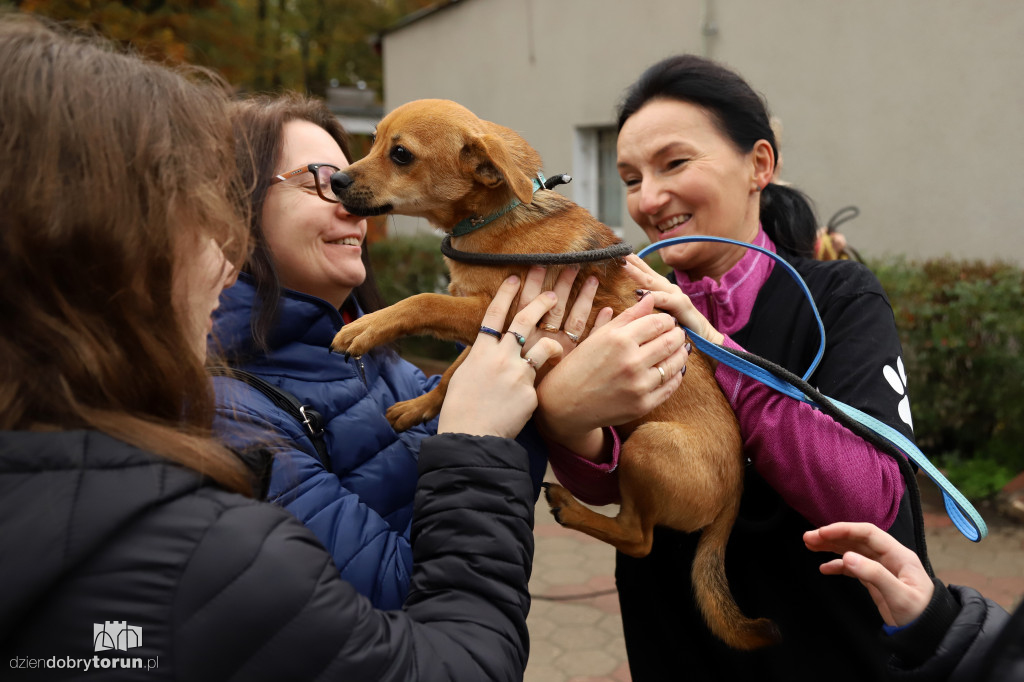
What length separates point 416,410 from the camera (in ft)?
6.68

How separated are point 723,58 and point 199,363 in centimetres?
914

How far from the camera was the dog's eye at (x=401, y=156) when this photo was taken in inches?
95.7

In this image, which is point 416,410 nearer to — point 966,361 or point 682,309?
point 682,309

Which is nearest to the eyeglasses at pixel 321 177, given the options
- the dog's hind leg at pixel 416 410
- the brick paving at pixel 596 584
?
the dog's hind leg at pixel 416 410

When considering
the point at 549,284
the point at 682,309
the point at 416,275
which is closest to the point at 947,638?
the point at 682,309

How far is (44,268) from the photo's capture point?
0.97 metres

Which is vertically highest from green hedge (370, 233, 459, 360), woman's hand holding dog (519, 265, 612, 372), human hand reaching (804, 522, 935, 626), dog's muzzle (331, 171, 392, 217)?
dog's muzzle (331, 171, 392, 217)

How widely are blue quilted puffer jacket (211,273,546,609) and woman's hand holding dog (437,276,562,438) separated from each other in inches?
8.9

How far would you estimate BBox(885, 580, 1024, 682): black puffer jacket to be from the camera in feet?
4.29

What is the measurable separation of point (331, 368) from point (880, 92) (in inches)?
299

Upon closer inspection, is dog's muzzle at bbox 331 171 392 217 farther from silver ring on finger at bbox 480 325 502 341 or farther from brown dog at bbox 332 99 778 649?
silver ring on finger at bbox 480 325 502 341

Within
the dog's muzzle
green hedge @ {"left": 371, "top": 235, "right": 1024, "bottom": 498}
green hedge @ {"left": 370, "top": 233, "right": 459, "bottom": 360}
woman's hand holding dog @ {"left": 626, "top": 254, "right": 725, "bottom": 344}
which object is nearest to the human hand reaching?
woman's hand holding dog @ {"left": 626, "top": 254, "right": 725, "bottom": 344}

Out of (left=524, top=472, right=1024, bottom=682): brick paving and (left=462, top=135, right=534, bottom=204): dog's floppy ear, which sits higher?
(left=462, top=135, right=534, bottom=204): dog's floppy ear

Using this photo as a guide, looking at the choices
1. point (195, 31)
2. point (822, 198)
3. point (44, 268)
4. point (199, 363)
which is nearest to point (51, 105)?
point (44, 268)
